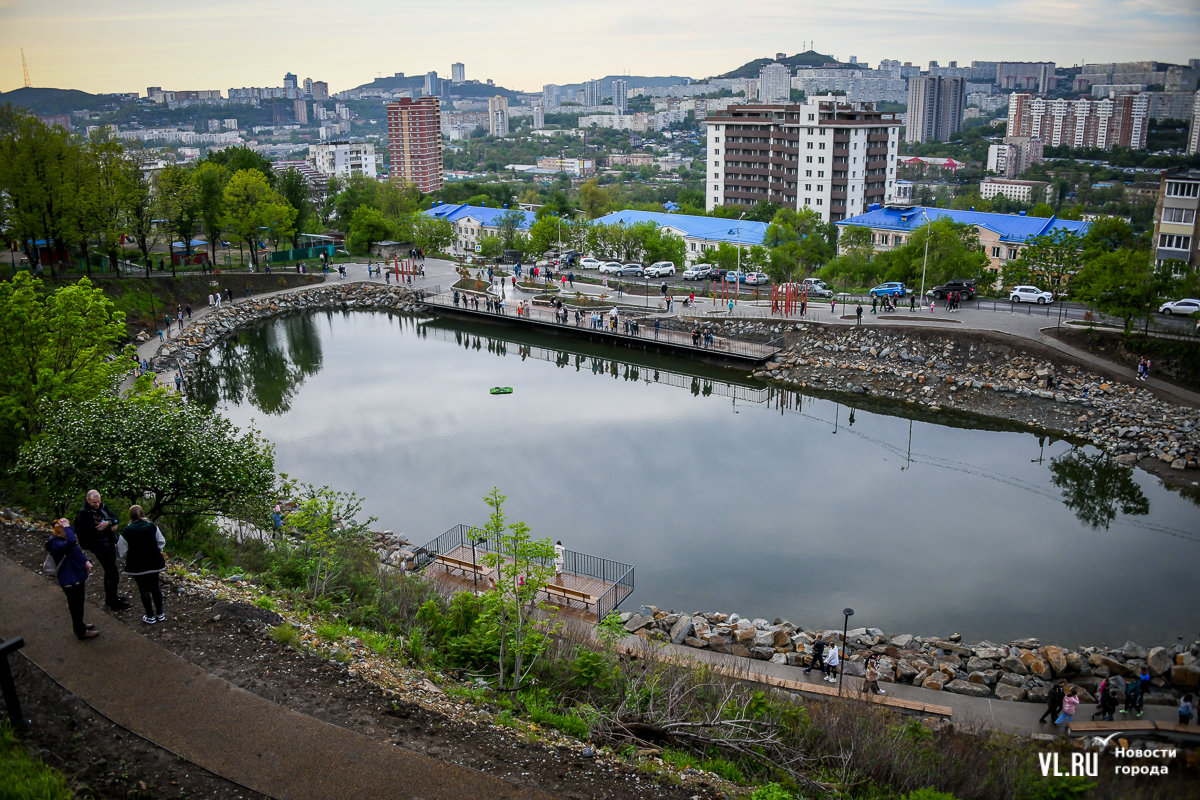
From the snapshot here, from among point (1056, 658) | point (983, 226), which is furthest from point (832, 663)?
point (983, 226)

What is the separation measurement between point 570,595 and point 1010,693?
25.3 feet

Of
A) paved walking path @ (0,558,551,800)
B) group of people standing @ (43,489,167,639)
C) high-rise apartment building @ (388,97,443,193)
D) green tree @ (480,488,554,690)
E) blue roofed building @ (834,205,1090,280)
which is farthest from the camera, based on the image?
high-rise apartment building @ (388,97,443,193)

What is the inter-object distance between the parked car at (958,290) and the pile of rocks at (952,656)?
2438 centimetres

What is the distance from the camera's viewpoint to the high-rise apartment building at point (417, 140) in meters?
161

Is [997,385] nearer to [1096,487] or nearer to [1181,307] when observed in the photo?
[1096,487]

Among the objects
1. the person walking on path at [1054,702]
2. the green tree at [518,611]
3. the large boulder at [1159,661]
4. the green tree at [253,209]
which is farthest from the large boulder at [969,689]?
the green tree at [253,209]

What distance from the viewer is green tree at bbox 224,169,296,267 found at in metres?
48.4

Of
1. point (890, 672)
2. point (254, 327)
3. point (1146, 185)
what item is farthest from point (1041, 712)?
point (1146, 185)

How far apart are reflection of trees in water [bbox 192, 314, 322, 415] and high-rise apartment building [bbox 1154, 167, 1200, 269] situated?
37.2m

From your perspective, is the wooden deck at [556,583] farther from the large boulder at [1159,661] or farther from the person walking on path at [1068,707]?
the large boulder at [1159,661]

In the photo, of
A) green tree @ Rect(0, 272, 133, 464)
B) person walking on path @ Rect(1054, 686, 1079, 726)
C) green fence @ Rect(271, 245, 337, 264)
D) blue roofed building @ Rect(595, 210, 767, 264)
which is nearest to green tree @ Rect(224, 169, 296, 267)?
green fence @ Rect(271, 245, 337, 264)

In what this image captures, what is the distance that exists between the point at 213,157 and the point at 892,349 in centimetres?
4737

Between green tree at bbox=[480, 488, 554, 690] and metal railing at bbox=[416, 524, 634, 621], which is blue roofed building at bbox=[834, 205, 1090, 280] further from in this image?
green tree at bbox=[480, 488, 554, 690]

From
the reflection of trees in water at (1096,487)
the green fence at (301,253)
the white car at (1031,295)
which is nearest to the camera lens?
the reflection of trees in water at (1096,487)
